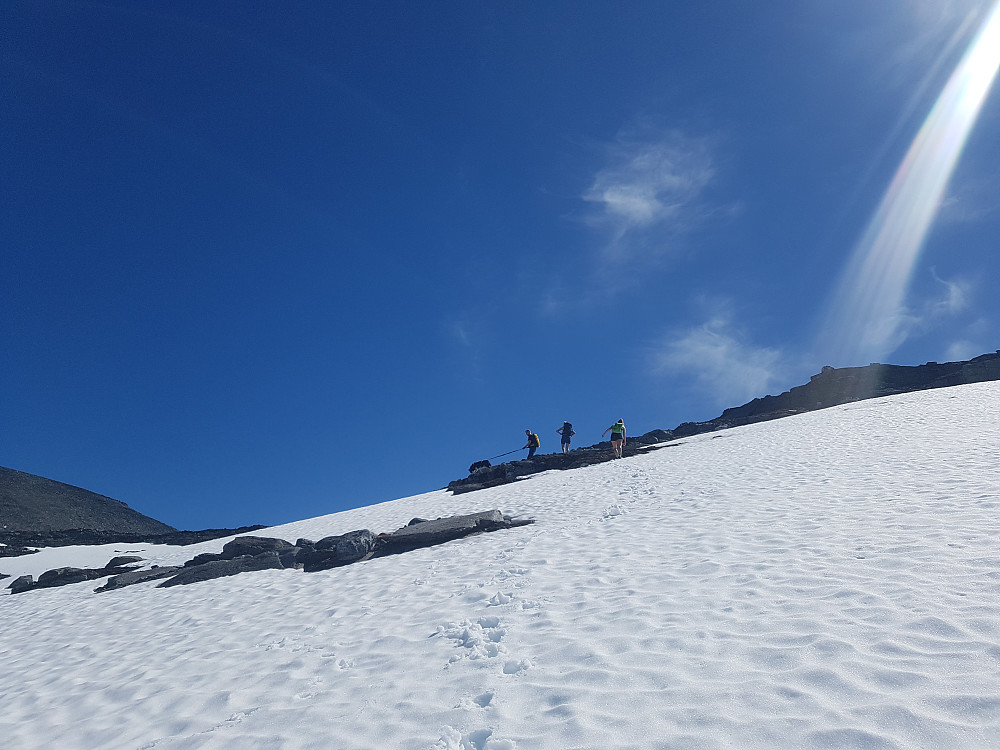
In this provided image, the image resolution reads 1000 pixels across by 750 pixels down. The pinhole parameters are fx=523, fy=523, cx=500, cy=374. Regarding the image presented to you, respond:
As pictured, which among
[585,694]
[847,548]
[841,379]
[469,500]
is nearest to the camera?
[585,694]

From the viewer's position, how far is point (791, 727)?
374 centimetres

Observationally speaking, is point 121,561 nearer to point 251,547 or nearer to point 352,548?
point 251,547

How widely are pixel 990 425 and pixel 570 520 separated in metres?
14.5

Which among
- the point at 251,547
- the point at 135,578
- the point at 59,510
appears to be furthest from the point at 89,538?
the point at 251,547

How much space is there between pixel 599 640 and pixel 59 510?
173ft

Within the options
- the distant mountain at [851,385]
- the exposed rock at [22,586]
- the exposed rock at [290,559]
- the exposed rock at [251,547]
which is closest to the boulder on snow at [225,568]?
the exposed rock at [290,559]

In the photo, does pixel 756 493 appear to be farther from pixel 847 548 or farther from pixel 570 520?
pixel 847 548

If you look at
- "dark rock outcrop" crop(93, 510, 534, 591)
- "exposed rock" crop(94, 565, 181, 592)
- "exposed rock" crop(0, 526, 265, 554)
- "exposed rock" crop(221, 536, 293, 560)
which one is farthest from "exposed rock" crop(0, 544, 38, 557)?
"exposed rock" crop(221, 536, 293, 560)

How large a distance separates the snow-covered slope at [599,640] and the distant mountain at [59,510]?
33.0 metres

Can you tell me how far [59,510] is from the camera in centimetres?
4253

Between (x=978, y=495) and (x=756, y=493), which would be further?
(x=756, y=493)

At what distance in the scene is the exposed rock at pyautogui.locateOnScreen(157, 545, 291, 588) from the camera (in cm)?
1405

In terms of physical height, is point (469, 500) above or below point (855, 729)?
above

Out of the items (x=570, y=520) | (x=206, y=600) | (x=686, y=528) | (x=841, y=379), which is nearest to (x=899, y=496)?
(x=686, y=528)
